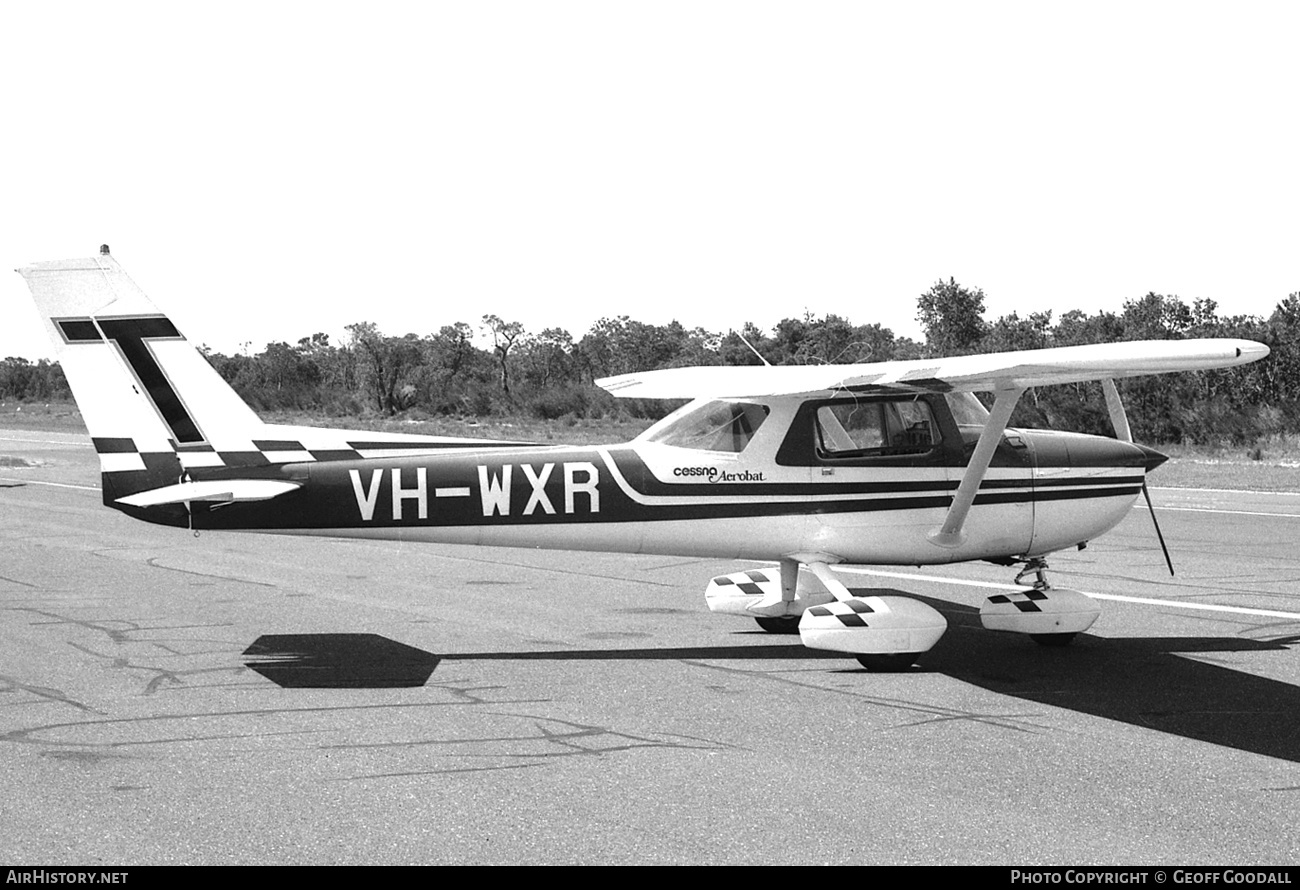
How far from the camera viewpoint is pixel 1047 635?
10.2 meters

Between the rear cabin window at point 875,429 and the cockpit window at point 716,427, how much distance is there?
54 centimetres

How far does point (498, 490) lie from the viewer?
9.96 meters

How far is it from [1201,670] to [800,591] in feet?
10.7

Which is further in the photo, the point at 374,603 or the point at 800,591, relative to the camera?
the point at 374,603

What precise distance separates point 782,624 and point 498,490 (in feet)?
9.05

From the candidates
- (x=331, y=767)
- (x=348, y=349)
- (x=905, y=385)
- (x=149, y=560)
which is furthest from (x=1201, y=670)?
(x=348, y=349)

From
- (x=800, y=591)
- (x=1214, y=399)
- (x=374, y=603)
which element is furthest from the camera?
(x=1214, y=399)

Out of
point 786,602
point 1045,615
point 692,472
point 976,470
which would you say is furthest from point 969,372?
point 786,602

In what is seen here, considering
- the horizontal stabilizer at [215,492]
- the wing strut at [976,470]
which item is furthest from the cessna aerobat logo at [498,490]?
the wing strut at [976,470]

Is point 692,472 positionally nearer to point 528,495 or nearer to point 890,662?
point 528,495

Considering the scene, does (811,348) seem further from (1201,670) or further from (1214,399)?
(1201,670)

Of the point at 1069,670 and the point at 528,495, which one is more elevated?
the point at 528,495

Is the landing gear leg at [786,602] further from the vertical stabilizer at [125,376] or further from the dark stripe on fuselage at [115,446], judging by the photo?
the dark stripe on fuselage at [115,446]

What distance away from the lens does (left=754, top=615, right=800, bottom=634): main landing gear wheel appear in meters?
11.0
